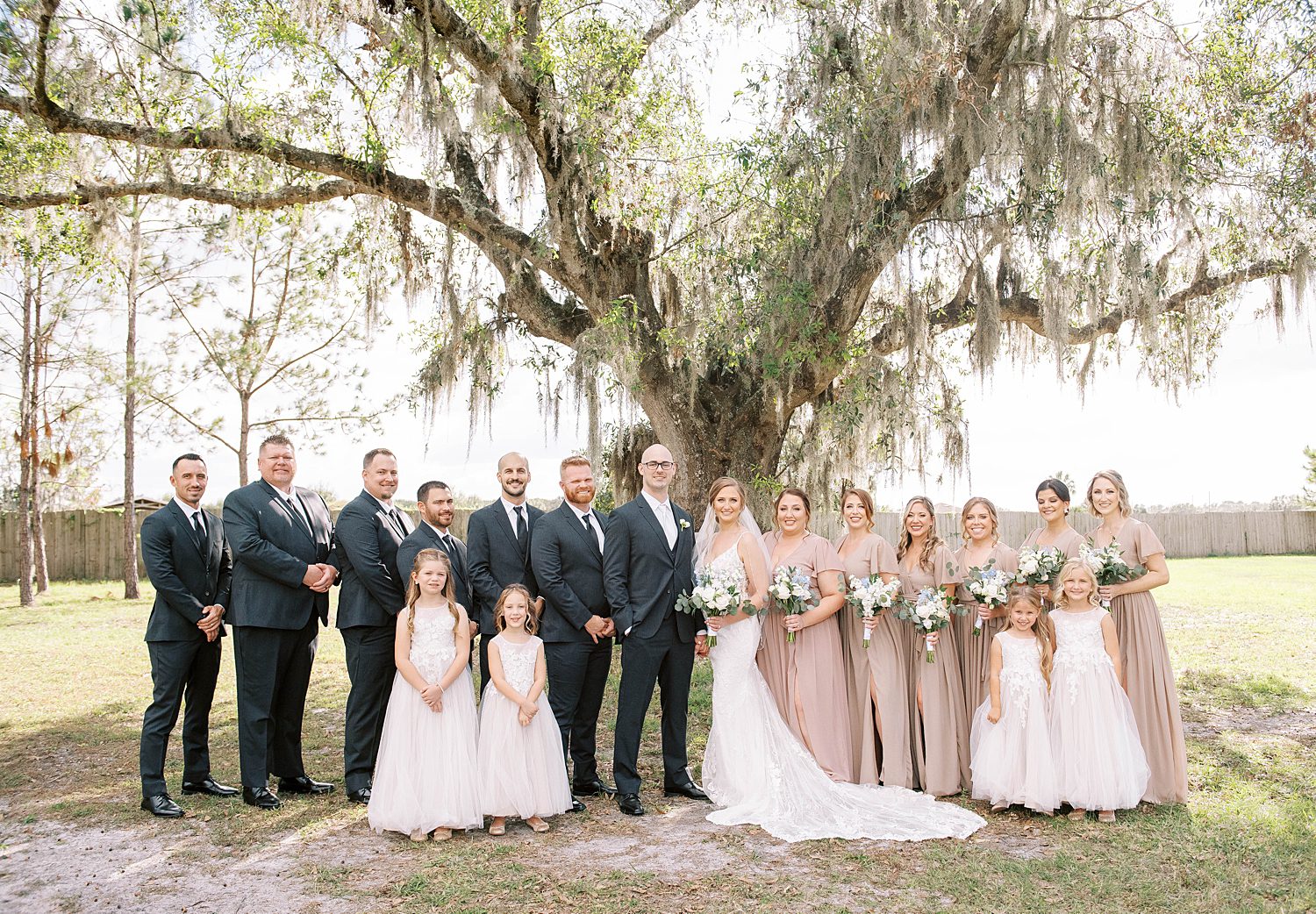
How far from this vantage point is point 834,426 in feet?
33.9

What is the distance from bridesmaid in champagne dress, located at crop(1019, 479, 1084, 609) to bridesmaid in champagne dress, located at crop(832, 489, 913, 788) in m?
0.88

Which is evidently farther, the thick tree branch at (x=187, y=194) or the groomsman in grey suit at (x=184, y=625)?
the thick tree branch at (x=187, y=194)

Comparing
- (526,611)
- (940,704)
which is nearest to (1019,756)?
(940,704)

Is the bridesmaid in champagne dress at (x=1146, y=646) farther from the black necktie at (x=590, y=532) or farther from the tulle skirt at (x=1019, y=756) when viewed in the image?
the black necktie at (x=590, y=532)

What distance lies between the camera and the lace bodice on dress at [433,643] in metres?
5.30

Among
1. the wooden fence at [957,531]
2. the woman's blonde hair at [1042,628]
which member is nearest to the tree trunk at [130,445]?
the wooden fence at [957,531]

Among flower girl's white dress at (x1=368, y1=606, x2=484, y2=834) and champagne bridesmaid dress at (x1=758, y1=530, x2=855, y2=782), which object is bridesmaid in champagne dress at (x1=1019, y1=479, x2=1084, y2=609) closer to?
champagne bridesmaid dress at (x1=758, y1=530, x2=855, y2=782)

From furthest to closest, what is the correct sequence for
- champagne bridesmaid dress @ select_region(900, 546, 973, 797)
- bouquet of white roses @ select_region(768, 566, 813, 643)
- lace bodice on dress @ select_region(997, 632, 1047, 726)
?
champagne bridesmaid dress @ select_region(900, 546, 973, 797)
bouquet of white roses @ select_region(768, 566, 813, 643)
lace bodice on dress @ select_region(997, 632, 1047, 726)

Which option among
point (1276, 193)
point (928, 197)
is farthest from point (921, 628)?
point (1276, 193)

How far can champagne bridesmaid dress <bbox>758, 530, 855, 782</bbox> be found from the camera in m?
5.94

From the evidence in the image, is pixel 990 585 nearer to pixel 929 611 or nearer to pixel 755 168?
pixel 929 611

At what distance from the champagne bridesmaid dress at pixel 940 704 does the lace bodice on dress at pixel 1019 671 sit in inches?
17.3

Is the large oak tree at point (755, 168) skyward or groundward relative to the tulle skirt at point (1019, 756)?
skyward

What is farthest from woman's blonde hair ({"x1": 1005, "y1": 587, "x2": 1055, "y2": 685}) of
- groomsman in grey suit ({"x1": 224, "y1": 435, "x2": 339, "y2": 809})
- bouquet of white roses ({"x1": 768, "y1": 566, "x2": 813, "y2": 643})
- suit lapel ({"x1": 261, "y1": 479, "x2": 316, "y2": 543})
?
suit lapel ({"x1": 261, "y1": 479, "x2": 316, "y2": 543})
